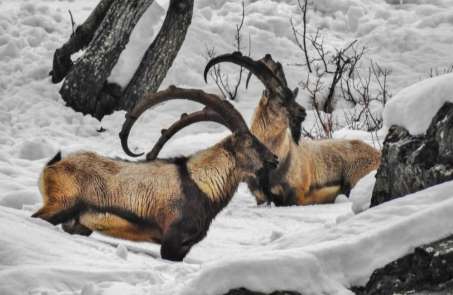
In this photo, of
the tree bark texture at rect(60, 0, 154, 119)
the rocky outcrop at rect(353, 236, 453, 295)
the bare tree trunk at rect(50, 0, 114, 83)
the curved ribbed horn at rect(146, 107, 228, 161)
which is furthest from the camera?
the bare tree trunk at rect(50, 0, 114, 83)

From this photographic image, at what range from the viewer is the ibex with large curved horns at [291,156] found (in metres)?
8.22

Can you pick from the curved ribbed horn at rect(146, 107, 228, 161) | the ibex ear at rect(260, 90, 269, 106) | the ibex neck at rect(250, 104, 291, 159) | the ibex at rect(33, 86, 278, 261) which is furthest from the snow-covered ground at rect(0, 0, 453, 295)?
the curved ribbed horn at rect(146, 107, 228, 161)

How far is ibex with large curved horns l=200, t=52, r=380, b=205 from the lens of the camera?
8.22 metres

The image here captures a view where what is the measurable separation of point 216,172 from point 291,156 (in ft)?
7.59

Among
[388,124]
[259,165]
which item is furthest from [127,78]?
[388,124]

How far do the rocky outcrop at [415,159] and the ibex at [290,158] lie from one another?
11.2ft

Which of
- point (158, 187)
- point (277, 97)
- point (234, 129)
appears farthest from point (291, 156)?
point (158, 187)

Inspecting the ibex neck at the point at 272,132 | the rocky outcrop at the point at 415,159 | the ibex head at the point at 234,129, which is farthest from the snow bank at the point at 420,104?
the ibex neck at the point at 272,132

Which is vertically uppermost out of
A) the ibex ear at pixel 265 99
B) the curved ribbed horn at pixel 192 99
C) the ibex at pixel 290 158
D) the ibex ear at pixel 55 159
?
the curved ribbed horn at pixel 192 99

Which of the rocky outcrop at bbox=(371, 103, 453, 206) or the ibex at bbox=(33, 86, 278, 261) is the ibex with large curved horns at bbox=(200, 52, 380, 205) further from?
the rocky outcrop at bbox=(371, 103, 453, 206)

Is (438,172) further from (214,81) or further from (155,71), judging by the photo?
(214,81)

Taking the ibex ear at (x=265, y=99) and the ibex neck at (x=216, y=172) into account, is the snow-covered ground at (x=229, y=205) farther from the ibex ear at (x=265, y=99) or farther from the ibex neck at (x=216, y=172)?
the ibex ear at (x=265, y=99)

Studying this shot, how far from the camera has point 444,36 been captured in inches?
630

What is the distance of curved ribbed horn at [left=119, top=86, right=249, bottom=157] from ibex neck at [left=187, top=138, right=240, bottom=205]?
0.71 feet
